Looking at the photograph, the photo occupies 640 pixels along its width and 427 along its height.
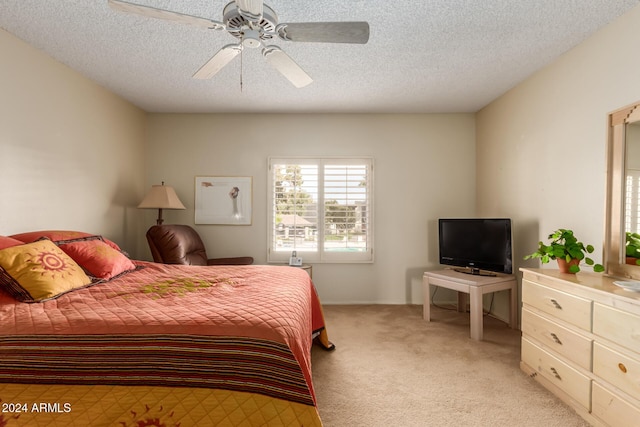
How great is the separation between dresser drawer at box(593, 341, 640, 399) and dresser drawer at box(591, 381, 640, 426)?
0.06m

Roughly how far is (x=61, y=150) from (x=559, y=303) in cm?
411

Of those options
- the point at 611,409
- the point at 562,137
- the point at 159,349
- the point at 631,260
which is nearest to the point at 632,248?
the point at 631,260

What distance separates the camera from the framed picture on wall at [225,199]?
4465 millimetres

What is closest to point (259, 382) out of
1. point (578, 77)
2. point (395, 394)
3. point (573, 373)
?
point (395, 394)

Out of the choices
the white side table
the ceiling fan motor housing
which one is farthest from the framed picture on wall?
the ceiling fan motor housing

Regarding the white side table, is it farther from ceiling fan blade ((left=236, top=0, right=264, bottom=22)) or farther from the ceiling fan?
ceiling fan blade ((left=236, top=0, right=264, bottom=22))

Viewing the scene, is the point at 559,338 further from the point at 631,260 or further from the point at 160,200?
the point at 160,200

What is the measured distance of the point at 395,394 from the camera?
221 cm

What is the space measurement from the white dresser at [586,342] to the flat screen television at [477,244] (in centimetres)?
97

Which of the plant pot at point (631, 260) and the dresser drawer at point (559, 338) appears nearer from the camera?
the dresser drawer at point (559, 338)

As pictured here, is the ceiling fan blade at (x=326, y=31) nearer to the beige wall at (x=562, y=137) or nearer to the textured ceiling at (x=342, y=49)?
the textured ceiling at (x=342, y=49)

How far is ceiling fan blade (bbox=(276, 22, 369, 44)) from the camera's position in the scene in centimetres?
172

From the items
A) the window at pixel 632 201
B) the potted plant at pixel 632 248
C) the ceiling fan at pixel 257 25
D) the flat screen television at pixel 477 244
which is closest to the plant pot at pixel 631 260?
the potted plant at pixel 632 248

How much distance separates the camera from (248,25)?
1.77 metres
